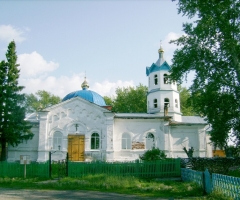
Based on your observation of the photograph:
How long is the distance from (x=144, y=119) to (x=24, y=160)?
13.1 metres

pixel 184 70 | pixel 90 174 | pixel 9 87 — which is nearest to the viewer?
pixel 90 174

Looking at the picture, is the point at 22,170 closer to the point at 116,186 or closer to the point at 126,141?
the point at 116,186

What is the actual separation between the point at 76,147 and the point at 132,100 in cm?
2252

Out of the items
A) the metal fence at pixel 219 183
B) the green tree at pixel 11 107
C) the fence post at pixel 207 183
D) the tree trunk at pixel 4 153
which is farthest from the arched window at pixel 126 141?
the fence post at pixel 207 183

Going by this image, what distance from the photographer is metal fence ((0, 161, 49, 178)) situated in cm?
1589

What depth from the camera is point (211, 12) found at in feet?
49.9

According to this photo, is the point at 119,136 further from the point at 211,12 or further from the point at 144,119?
the point at 211,12

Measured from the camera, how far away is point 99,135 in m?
24.8

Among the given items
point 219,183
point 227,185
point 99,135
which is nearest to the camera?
point 227,185

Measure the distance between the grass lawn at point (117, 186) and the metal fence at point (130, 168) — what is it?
965 mm

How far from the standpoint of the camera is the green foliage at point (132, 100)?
45184 millimetres

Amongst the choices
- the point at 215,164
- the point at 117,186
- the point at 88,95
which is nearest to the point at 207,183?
the point at 117,186

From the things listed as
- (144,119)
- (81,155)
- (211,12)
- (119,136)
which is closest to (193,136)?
(144,119)

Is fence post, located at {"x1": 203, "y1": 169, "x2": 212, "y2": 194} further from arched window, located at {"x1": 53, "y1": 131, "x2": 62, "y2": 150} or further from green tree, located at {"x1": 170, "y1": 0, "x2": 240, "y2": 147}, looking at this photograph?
arched window, located at {"x1": 53, "y1": 131, "x2": 62, "y2": 150}
